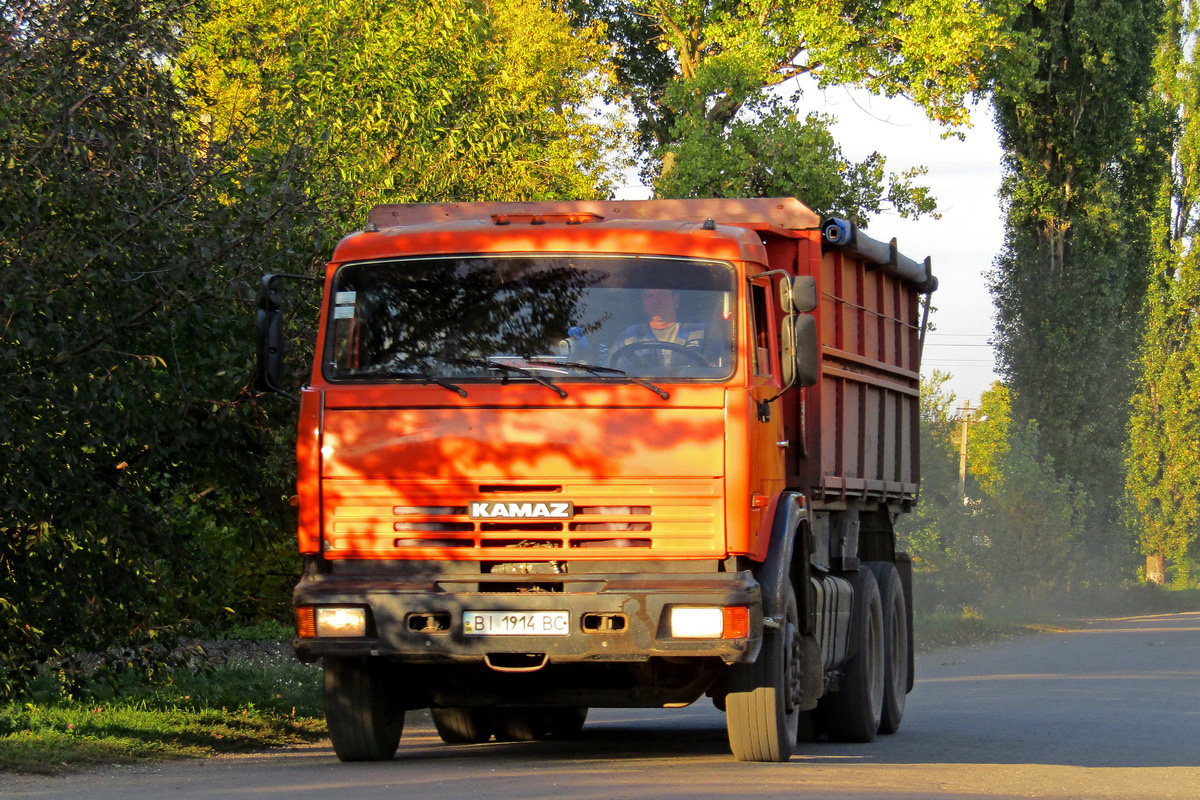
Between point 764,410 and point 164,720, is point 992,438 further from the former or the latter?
point 764,410

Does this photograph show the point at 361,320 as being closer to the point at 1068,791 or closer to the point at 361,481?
the point at 361,481

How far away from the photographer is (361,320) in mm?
9570

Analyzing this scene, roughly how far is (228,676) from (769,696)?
239 inches

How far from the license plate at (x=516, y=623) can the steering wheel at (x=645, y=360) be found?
4.33ft

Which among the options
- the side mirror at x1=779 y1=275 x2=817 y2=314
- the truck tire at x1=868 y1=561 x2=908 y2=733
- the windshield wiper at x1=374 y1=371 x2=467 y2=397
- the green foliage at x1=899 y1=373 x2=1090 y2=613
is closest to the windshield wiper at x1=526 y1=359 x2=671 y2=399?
the windshield wiper at x1=374 y1=371 x2=467 y2=397

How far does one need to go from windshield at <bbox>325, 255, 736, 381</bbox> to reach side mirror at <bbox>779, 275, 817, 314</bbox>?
0.31 m

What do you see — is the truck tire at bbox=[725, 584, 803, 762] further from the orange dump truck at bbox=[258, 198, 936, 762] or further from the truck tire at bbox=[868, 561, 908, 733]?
the truck tire at bbox=[868, 561, 908, 733]

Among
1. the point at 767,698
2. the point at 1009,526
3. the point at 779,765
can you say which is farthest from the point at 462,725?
the point at 1009,526

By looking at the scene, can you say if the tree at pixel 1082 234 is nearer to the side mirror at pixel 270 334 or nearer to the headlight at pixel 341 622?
the side mirror at pixel 270 334

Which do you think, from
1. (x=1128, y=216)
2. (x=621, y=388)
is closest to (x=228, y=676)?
(x=621, y=388)

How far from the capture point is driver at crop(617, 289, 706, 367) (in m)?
9.27

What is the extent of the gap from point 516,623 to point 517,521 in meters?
0.52

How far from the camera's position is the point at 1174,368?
66.2 m

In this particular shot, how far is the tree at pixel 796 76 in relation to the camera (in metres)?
27.5
